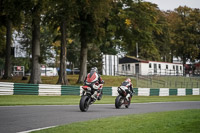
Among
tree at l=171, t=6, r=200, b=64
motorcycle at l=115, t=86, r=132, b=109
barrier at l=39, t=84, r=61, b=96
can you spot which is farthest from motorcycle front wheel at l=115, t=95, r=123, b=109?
tree at l=171, t=6, r=200, b=64

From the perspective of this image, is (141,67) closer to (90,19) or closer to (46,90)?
(90,19)

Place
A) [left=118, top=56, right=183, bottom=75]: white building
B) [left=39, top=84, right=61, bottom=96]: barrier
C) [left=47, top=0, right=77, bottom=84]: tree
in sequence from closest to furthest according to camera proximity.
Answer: [left=39, top=84, right=61, bottom=96]: barrier < [left=47, top=0, right=77, bottom=84]: tree < [left=118, top=56, right=183, bottom=75]: white building

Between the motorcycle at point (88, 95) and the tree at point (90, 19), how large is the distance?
17.8 metres

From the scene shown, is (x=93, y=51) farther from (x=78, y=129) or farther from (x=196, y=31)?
(x=78, y=129)

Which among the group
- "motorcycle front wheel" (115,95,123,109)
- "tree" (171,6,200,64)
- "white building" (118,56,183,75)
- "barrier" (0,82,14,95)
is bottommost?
"motorcycle front wheel" (115,95,123,109)

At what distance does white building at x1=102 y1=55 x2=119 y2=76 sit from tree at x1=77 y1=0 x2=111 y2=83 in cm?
957

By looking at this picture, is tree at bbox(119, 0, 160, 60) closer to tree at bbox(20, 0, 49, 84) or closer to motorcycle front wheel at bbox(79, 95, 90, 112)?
tree at bbox(20, 0, 49, 84)

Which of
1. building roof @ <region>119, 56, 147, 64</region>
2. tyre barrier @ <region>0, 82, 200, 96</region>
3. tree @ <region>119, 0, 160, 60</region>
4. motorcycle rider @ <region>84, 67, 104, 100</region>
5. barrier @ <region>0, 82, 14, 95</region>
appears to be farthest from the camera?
building roof @ <region>119, 56, 147, 64</region>

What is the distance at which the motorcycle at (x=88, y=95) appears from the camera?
13497 mm

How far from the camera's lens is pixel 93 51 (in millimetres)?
59562

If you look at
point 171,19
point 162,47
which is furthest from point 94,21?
point 171,19

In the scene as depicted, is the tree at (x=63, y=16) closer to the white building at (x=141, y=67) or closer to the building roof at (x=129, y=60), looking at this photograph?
the white building at (x=141, y=67)

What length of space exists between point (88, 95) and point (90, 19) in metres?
21.9

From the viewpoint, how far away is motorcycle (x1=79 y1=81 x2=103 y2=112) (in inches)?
531
